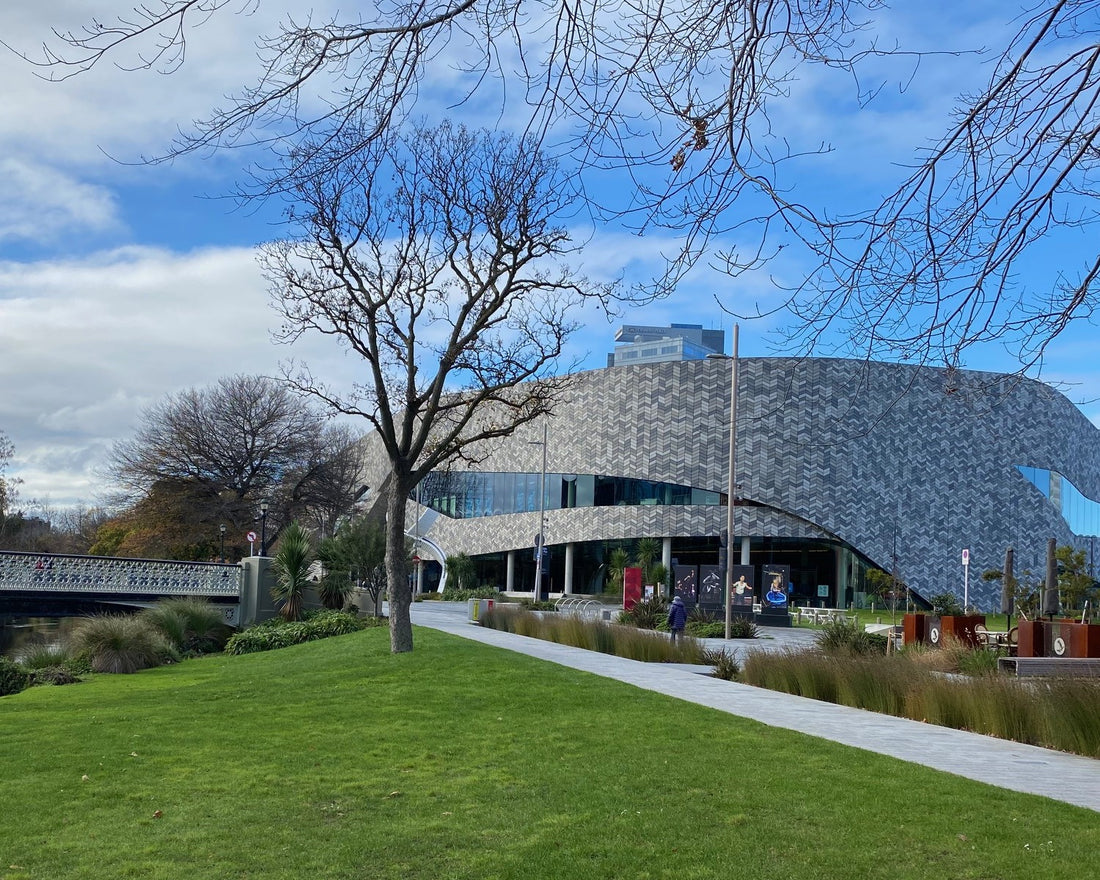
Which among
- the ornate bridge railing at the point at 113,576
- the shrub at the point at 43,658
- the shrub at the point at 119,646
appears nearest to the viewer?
the shrub at the point at 43,658

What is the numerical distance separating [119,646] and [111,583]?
16.5 metres

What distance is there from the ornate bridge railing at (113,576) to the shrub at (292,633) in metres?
8.32

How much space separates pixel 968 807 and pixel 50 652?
75.2 ft

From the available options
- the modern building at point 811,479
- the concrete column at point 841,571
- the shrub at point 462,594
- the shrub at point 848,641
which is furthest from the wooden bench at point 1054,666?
the concrete column at point 841,571

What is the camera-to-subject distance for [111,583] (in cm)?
3884

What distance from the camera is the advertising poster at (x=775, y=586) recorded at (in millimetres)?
43219

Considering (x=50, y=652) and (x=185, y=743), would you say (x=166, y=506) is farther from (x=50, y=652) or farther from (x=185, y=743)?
(x=185, y=743)

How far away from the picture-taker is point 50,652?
24.8 metres

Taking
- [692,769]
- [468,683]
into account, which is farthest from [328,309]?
[692,769]

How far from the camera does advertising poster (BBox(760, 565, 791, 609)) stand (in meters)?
43.2

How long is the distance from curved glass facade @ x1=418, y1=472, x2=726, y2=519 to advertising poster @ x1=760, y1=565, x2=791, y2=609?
25.3 m

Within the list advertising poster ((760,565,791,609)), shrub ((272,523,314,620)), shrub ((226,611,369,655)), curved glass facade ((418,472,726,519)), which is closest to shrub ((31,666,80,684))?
shrub ((226,611,369,655))

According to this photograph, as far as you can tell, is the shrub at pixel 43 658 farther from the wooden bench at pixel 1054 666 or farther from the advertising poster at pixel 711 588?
the advertising poster at pixel 711 588

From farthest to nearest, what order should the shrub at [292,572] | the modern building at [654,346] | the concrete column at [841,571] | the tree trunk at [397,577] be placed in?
the modern building at [654,346] < the concrete column at [841,571] < the shrub at [292,572] < the tree trunk at [397,577]
